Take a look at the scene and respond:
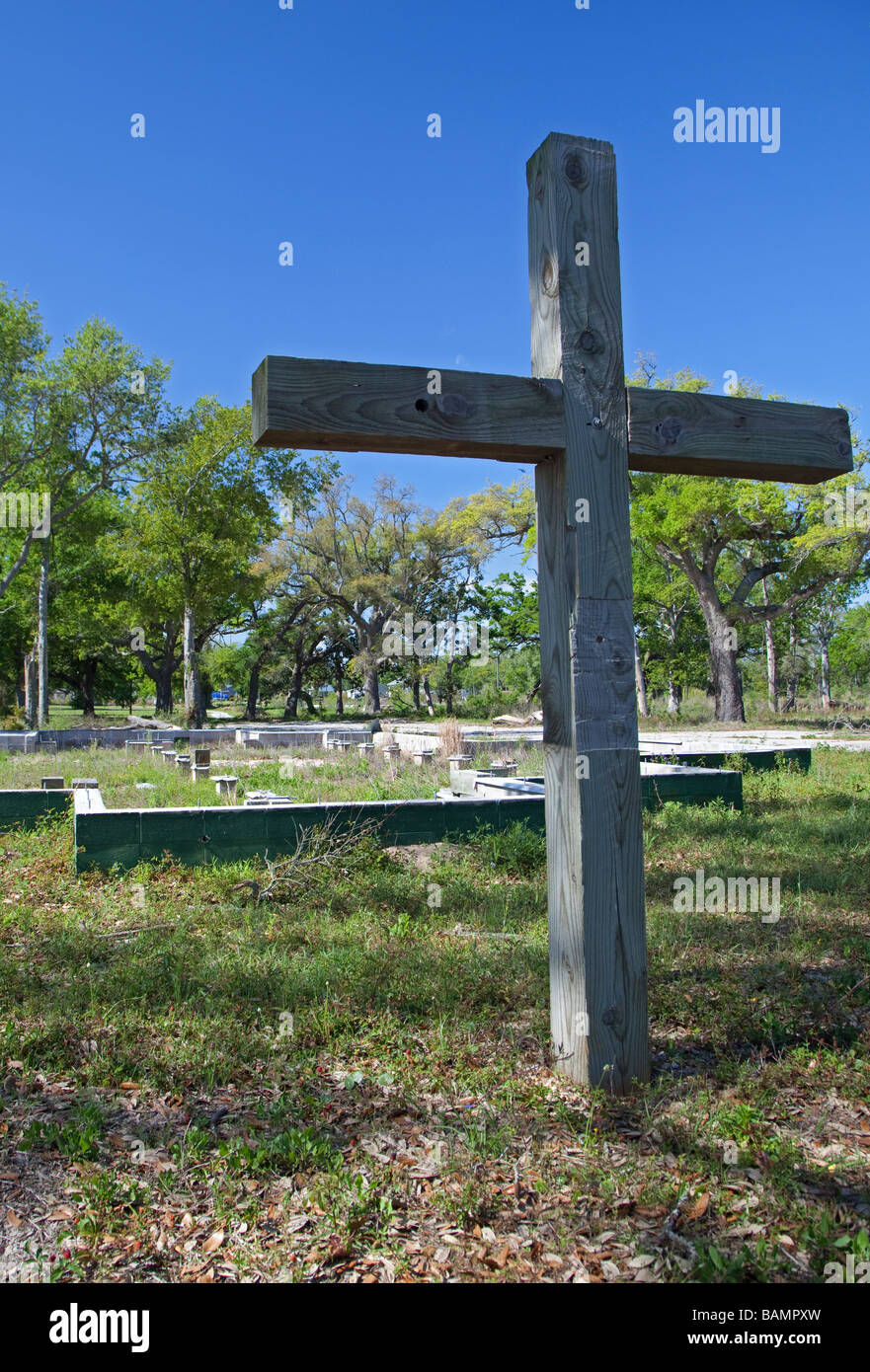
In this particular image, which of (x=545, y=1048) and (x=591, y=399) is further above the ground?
(x=591, y=399)

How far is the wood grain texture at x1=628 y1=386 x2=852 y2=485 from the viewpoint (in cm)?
321

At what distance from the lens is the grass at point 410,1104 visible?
229 centimetres

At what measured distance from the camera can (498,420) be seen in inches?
117

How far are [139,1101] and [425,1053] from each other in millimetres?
1068

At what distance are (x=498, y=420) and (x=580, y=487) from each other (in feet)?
1.23

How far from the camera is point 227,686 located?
84.7m

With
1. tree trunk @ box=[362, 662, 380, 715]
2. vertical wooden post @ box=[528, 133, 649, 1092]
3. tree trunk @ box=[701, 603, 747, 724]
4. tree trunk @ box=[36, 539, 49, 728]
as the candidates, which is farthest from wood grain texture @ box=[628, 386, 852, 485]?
tree trunk @ box=[362, 662, 380, 715]

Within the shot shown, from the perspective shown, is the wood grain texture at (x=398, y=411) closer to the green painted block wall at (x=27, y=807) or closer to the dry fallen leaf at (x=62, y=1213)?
the dry fallen leaf at (x=62, y=1213)

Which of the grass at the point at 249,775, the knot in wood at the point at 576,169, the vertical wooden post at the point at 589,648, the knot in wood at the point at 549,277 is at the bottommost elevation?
the grass at the point at 249,775

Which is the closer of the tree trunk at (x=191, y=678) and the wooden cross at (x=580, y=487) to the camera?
the wooden cross at (x=580, y=487)

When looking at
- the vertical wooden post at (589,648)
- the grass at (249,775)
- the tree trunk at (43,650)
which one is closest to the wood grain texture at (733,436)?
the vertical wooden post at (589,648)
